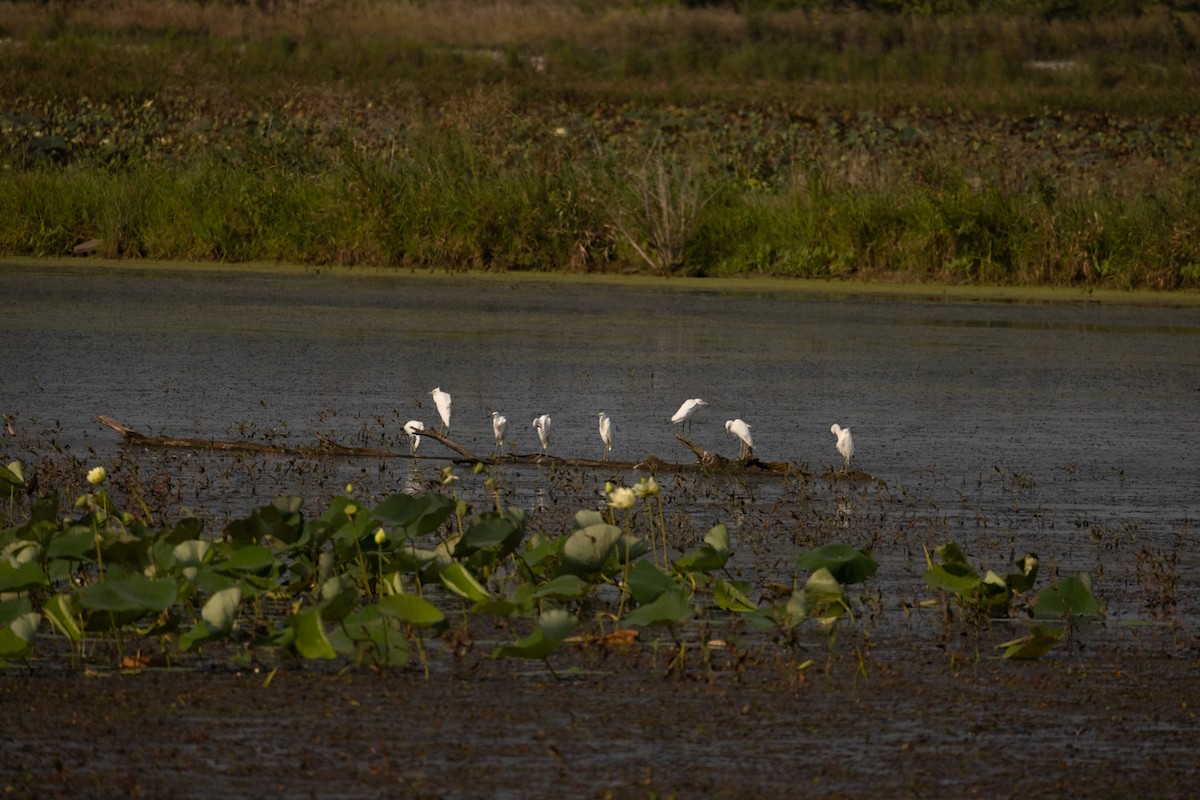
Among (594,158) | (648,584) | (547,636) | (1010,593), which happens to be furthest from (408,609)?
(594,158)

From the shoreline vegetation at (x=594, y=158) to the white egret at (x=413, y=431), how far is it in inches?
408

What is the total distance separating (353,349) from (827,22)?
41298 mm

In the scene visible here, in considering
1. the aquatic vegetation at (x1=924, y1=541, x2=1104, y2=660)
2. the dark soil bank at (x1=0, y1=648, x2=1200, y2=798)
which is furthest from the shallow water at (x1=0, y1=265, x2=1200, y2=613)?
the dark soil bank at (x1=0, y1=648, x2=1200, y2=798)

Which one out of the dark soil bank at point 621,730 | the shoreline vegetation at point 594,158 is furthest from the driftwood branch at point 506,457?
the shoreline vegetation at point 594,158

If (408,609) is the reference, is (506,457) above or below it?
below

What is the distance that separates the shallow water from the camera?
872cm

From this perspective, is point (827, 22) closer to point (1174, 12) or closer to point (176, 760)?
point (1174, 12)

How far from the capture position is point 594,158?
23.0 metres

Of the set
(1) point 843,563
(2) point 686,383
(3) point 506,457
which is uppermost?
(1) point 843,563

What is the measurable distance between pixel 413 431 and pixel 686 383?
14.0ft

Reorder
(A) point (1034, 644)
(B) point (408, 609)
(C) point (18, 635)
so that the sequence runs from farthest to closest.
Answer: (A) point (1034, 644) → (B) point (408, 609) → (C) point (18, 635)

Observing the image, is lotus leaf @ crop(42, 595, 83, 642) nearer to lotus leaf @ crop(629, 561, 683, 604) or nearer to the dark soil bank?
the dark soil bank

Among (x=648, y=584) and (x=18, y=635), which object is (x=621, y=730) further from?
(x=18, y=635)

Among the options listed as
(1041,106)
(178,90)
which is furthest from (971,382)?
(1041,106)
